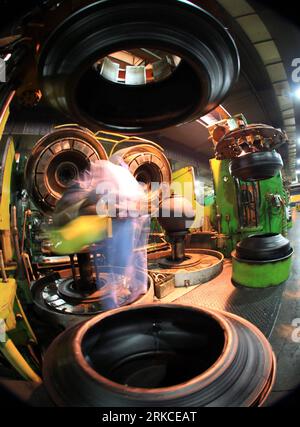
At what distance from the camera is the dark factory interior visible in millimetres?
857

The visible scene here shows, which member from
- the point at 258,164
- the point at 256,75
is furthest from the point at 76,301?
the point at 256,75

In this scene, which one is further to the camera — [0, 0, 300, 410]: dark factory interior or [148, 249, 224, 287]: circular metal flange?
[148, 249, 224, 287]: circular metal flange

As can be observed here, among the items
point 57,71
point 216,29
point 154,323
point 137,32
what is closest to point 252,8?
point 216,29

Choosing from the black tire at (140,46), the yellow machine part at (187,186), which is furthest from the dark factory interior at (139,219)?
the yellow machine part at (187,186)

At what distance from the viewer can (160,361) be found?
4.61 ft

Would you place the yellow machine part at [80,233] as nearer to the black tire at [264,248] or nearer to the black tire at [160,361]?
the black tire at [160,361]

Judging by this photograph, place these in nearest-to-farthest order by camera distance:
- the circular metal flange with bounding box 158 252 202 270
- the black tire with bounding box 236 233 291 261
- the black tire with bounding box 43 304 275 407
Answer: the black tire with bounding box 43 304 275 407 < the black tire with bounding box 236 233 291 261 < the circular metal flange with bounding box 158 252 202 270

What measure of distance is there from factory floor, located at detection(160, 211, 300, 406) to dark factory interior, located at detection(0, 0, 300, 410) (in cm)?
2

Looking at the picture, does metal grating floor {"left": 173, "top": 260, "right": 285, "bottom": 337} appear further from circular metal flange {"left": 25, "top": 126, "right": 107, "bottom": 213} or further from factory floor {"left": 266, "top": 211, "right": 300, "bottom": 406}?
circular metal flange {"left": 25, "top": 126, "right": 107, "bottom": 213}

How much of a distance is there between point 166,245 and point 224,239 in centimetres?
115

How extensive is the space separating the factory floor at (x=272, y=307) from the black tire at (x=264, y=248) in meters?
0.39

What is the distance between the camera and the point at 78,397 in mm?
894

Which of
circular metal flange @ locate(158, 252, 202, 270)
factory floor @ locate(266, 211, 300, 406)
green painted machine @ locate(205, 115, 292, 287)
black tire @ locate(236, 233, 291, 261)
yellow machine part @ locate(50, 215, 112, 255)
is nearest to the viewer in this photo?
factory floor @ locate(266, 211, 300, 406)

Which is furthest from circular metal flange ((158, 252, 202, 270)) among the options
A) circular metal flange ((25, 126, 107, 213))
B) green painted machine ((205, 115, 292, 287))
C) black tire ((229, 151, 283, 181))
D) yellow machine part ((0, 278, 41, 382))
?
yellow machine part ((0, 278, 41, 382))
